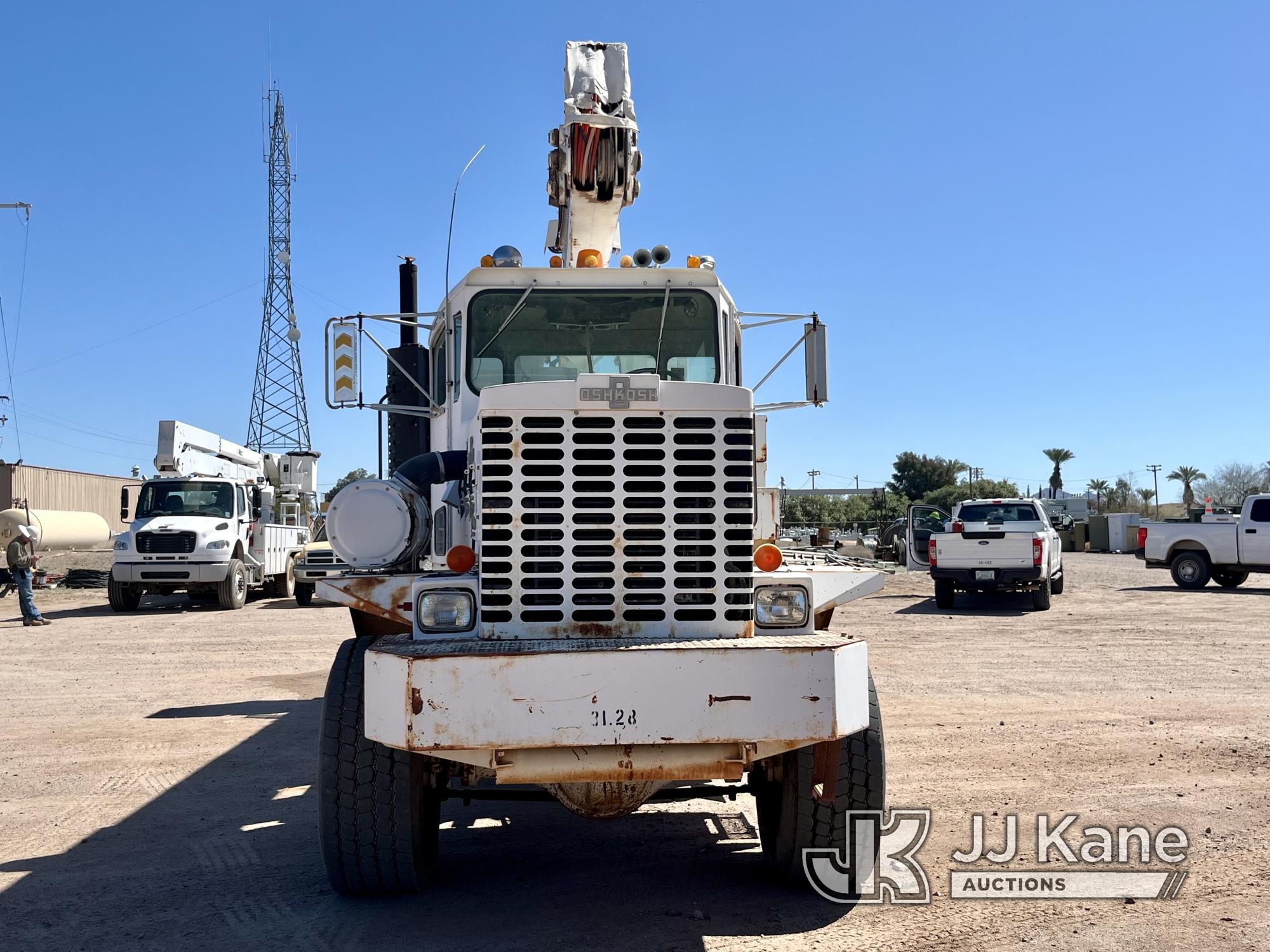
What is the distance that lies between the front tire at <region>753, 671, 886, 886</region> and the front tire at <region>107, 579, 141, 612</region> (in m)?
18.4

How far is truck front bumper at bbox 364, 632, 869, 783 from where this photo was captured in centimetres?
378

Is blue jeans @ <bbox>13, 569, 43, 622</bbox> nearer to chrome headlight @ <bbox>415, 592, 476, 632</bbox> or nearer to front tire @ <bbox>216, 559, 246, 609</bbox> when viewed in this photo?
front tire @ <bbox>216, 559, 246, 609</bbox>

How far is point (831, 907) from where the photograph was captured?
14.6 ft

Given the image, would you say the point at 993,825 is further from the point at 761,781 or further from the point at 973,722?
the point at 973,722

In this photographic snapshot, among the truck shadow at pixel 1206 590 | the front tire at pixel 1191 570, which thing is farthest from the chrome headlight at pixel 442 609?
the front tire at pixel 1191 570

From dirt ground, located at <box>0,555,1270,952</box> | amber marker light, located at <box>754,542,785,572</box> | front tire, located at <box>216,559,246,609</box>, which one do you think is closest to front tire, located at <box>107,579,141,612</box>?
front tire, located at <box>216,559,246,609</box>

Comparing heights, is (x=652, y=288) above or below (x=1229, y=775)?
above

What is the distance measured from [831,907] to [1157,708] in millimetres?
5587

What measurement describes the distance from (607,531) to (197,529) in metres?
17.5

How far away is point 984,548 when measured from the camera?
60.7 ft

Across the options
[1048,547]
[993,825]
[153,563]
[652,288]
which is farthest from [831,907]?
[153,563]

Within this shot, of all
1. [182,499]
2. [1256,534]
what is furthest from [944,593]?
[182,499]

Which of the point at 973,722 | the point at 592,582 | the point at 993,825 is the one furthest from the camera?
the point at 973,722

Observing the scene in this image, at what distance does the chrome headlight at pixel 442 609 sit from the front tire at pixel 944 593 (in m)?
15.9
